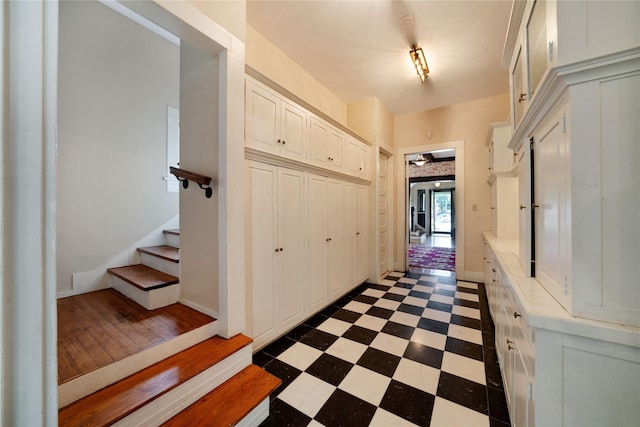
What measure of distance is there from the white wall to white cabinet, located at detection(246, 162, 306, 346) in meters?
1.65

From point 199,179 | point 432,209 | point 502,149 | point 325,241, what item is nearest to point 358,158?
point 325,241

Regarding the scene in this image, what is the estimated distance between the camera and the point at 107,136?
97.6 inches

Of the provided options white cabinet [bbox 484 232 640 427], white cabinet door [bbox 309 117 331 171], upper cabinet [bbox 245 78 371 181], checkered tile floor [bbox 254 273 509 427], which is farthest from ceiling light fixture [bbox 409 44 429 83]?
checkered tile floor [bbox 254 273 509 427]

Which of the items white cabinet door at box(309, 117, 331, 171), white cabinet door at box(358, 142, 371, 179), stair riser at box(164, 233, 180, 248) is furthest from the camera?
white cabinet door at box(358, 142, 371, 179)

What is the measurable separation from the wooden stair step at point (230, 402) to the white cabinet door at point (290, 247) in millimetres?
739

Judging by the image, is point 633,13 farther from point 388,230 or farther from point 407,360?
point 388,230

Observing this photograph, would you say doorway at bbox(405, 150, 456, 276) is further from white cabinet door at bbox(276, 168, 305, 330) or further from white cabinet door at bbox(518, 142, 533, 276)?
white cabinet door at bbox(518, 142, 533, 276)

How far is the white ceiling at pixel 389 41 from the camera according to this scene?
2.12 m

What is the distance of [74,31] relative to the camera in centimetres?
231

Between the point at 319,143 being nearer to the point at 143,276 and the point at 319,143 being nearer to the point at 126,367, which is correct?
the point at 143,276

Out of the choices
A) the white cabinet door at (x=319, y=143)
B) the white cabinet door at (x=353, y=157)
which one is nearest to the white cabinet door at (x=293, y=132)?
the white cabinet door at (x=319, y=143)

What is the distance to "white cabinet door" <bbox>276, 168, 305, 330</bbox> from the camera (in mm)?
2203

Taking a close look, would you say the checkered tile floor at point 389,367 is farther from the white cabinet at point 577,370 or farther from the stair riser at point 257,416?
the white cabinet at point 577,370


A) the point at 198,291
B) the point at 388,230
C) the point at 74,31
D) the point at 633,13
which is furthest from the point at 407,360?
the point at 74,31
